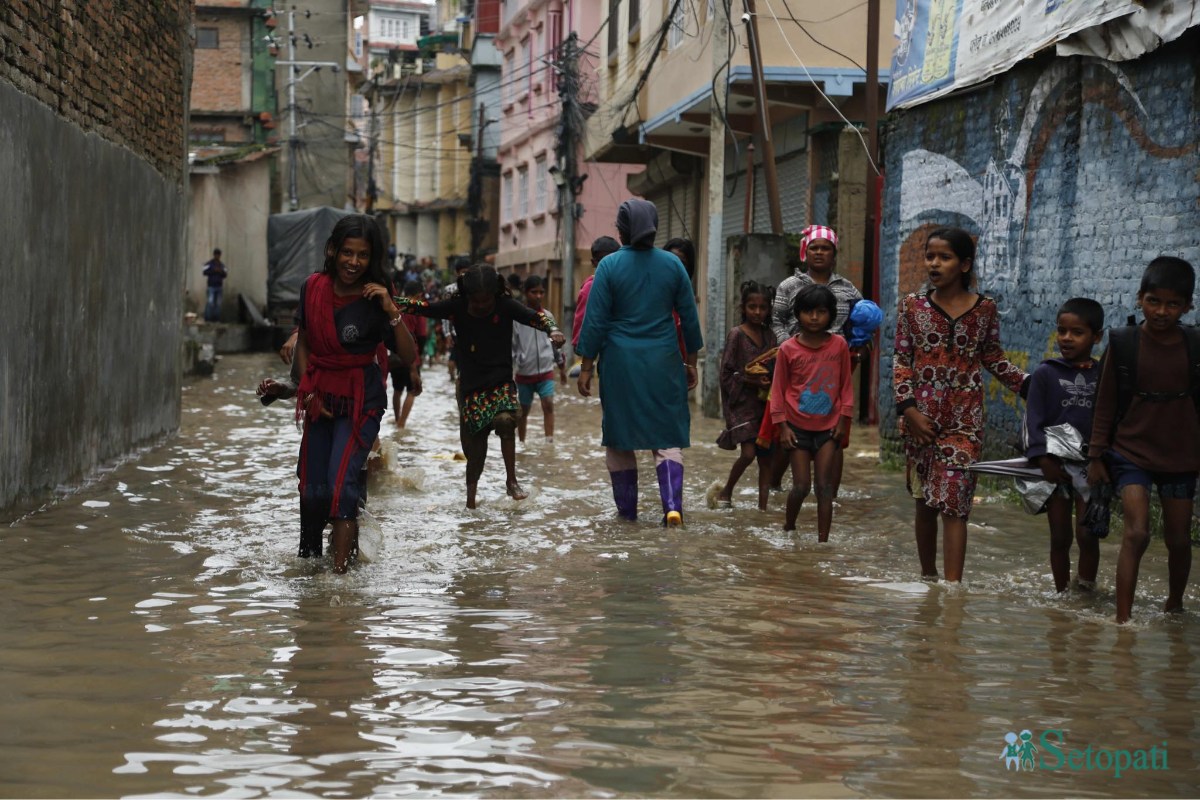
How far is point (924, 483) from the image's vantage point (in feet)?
22.5

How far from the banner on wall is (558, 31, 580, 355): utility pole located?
57.3ft

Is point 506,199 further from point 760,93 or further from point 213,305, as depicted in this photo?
point 760,93

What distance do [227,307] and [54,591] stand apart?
29724mm

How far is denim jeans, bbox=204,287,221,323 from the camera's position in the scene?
107ft

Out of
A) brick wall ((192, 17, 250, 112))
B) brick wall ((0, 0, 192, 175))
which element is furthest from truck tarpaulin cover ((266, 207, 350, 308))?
brick wall ((0, 0, 192, 175))

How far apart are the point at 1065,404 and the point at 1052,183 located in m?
4.15

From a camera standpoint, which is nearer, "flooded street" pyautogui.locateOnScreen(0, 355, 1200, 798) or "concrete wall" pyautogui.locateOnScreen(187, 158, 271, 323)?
"flooded street" pyautogui.locateOnScreen(0, 355, 1200, 798)

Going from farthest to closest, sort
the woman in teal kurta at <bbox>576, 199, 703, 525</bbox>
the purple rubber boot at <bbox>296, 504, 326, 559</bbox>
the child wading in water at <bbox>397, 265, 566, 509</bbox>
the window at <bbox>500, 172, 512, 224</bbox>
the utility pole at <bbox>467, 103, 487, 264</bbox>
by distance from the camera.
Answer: the utility pole at <bbox>467, 103, 487, 264</bbox>
the window at <bbox>500, 172, 512, 224</bbox>
the child wading in water at <bbox>397, 265, 566, 509</bbox>
the woman in teal kurta at <bbox>576, 199, 703, 525</bbox>
the purple rubber boot at <bbox>296, 504, 326, 559</bbox>

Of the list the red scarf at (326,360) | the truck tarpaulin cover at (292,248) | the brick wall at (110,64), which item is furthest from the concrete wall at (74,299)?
the truck tarpaulin cover at (292,248)

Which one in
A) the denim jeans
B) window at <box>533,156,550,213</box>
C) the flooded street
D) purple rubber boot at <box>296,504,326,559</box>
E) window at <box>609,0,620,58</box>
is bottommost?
the flooded street

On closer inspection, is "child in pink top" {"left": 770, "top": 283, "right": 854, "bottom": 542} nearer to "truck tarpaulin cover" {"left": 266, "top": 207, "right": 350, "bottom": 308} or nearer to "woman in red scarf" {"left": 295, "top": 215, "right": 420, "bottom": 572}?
"woman in red scarf" {"left": 295, "top": 215, "right": 420, "bottom": 572}

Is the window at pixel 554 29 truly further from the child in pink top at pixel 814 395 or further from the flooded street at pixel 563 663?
the flooded street at pixel 563 663

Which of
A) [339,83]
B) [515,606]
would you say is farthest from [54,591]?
[339,83]

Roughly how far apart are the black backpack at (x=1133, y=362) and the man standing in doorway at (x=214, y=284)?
2786 cm
